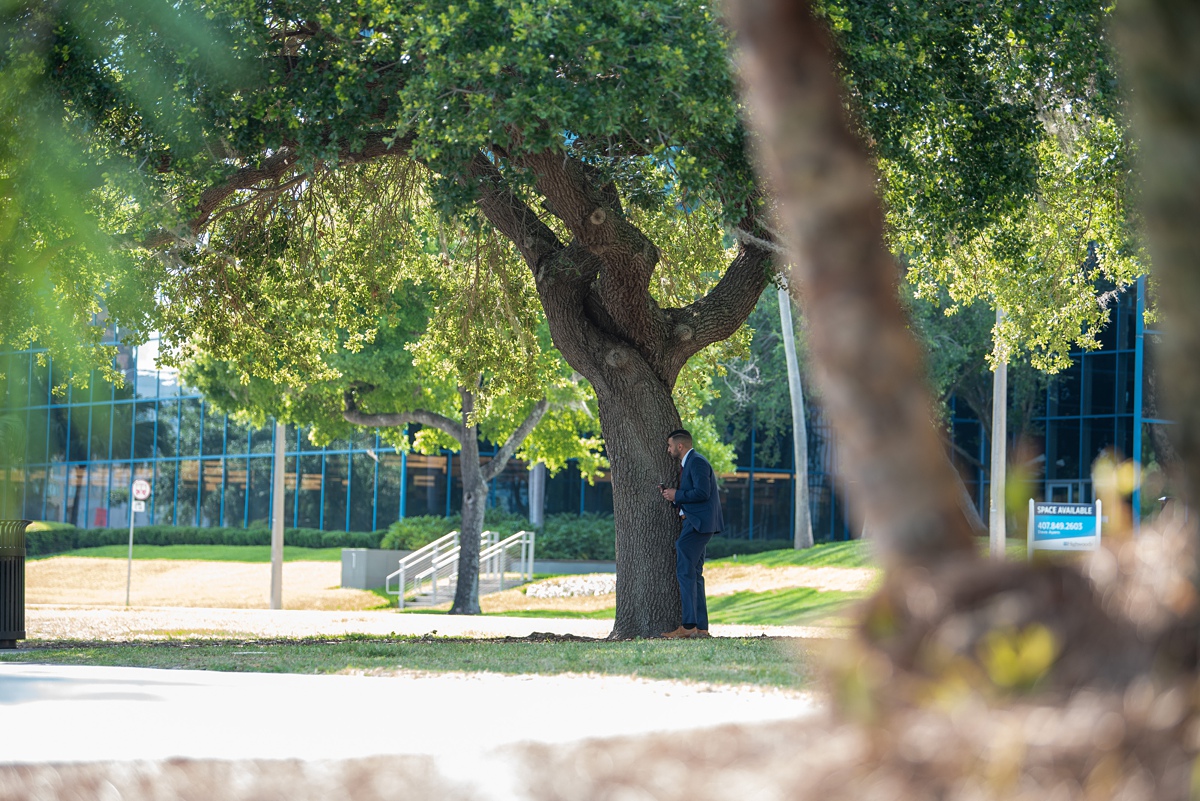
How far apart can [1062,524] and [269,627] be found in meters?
13.2

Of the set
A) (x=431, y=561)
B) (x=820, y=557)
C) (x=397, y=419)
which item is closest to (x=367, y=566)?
(x=431, y=561)

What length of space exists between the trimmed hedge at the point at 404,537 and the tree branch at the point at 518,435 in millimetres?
7517

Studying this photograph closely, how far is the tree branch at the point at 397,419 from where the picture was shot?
82.9 ft

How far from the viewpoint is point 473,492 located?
25812mm

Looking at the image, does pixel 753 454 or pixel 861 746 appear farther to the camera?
pixel 753 454

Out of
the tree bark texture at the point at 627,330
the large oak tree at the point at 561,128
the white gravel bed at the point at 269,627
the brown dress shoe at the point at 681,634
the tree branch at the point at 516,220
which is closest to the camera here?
the large oak tree at the point at 561,128

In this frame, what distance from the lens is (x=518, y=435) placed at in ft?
83.0

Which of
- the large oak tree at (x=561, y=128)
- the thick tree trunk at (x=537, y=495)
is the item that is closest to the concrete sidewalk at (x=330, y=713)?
the large oak tree at (x=561, y=128)

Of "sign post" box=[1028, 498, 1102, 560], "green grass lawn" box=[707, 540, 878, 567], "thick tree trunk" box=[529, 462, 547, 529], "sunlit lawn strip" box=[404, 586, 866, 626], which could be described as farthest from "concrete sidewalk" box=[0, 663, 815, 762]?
"thick tree trunk" box=[529, 462, 547, 529]

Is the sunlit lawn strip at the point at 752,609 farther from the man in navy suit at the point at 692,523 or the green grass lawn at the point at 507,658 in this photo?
the green grass lawn at the point at 507,658

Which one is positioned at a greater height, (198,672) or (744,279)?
(744,279)

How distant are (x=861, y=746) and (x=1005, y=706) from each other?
0.30 metres

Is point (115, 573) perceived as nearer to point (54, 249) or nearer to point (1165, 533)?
point (54, 249)

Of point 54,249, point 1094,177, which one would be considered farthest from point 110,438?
point 1094,177
